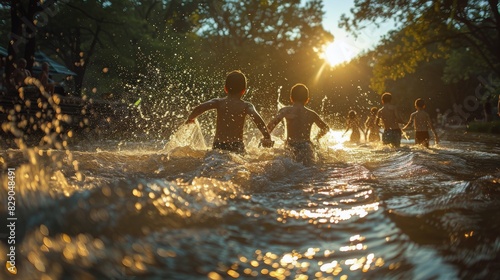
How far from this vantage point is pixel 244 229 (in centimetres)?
298

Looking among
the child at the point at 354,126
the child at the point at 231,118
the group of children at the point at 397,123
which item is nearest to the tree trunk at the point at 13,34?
the child at the point at 231,118

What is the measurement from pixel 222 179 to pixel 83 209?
73.7 inches

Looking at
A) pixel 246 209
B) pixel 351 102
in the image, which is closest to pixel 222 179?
pixel 246 209

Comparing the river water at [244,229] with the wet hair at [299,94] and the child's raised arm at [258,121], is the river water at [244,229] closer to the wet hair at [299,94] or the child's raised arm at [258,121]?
the child's raised arm at [258,121]

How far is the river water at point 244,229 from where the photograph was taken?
7.24 feet

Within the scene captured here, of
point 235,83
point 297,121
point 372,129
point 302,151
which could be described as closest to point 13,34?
point 235,83

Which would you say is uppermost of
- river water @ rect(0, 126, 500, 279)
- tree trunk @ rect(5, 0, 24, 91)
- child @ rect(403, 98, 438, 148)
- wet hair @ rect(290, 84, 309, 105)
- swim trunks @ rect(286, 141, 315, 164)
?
tree trunk @ rect(5, 0, 24, 91)

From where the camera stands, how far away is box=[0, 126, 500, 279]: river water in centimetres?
221

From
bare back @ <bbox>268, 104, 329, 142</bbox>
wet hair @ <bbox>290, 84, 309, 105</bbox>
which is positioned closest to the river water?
bare back @ <bbox>268, 104, 329, 142</bbox>

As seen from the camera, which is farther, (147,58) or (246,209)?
(147,58)

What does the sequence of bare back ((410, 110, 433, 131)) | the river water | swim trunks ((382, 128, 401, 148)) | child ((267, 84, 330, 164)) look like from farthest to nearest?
bare back ((410, 110, 433, 131)) → swim trunks ((382, 128, 401, 148)) → child ((267, 84, 330, 164)) → the river water

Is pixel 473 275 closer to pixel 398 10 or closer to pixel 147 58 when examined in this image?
pixel 398 10

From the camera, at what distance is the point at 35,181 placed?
339cm

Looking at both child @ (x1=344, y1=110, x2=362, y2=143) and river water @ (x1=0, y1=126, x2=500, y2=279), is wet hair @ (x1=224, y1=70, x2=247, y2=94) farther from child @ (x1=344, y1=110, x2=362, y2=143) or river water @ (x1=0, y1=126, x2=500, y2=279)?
child @ (x1=344, y1=110, x2=362, y2=143)
